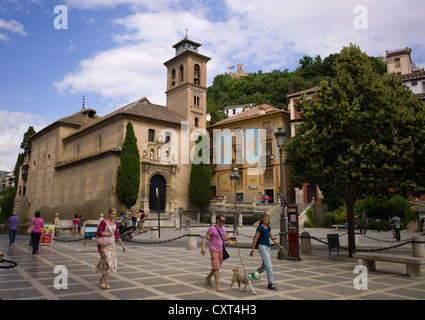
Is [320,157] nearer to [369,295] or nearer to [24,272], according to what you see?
[369,295]

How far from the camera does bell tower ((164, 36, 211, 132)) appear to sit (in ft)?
129

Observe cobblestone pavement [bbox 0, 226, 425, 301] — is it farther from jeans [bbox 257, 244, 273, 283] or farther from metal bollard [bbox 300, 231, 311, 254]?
metal bollard [bbox 300, 231, 311, 254]

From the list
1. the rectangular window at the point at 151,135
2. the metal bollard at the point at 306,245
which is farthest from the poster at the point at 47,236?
the rectangular window at the point at 151,135

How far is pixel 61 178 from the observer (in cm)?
4125

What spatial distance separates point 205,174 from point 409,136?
2780 cm

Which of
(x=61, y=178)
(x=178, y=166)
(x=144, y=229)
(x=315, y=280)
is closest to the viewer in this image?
(x=315, y=280)

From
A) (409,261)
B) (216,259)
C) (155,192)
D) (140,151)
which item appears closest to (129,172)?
(140,151)

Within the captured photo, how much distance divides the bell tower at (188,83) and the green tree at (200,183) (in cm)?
388

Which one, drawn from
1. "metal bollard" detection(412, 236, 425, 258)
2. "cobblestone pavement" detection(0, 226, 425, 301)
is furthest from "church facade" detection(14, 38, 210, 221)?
"metal bollard" detection(412, 236, 425, 258)

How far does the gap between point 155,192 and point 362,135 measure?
82.6ft

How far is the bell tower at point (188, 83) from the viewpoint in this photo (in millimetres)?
39188

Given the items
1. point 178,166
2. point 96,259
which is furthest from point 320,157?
point 178,166

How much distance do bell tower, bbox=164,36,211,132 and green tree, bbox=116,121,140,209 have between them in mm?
8357

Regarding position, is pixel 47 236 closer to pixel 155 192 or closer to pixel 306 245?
pixel 306 245
